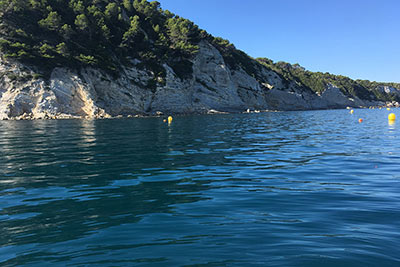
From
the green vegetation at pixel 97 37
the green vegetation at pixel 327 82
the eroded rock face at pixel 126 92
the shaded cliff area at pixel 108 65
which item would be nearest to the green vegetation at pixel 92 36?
the green vegetation at pixel 97 37

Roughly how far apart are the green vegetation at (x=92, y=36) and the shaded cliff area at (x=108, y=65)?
6.6 inches

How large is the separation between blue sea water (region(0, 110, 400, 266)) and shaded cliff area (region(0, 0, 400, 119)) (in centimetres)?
4048

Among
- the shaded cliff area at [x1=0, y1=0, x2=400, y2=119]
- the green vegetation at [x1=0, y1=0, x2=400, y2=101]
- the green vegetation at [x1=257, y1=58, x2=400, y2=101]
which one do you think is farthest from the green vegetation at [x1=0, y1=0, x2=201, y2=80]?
the green vegetation at [x1=257, y1=58, x2=400, y2=101]

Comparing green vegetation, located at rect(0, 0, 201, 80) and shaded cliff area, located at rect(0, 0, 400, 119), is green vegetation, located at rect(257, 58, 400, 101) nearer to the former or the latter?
shaded cliff area, located at rect(0, 0, 400, 119)

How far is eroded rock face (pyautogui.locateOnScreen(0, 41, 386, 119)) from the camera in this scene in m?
44.9

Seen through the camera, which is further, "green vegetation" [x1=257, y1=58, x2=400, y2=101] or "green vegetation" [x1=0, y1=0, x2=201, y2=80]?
"green vegetation" [x1=257, y1=58, x2=400, y2=101]

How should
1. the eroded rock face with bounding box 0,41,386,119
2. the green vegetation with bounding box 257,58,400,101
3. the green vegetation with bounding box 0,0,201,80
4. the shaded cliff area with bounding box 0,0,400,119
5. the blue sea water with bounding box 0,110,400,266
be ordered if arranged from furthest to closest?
1. the green vegetation with bounding box 257,58,400,101
2. the green vegetation with bounding box 0,0,201,80
3. the shaded cliff area with bounding box 0,0,400,119
4. the eroded rock face with bounding box 0,41,386,119
5. the blue sea water with bounding box 0,110,400,266

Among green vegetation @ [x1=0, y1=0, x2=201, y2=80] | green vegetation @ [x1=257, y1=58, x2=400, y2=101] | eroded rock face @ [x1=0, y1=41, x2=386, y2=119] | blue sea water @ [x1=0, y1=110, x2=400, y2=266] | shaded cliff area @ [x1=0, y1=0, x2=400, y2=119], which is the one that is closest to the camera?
blue sea water @ [x1=0, y1=110, x2=400, y2=266]

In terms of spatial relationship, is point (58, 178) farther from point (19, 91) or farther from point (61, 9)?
point (61, 9)

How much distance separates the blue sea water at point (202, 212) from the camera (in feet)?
12.8

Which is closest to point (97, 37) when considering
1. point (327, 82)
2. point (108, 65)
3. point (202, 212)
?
point (108, 65)

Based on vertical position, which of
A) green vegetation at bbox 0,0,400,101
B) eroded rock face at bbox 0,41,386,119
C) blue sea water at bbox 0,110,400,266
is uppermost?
A: green vegetation at bbox 0,0,400,101

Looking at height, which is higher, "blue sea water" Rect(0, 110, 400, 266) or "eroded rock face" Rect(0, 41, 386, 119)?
"eroded rock face" Rect(0, 41, 386, 119)

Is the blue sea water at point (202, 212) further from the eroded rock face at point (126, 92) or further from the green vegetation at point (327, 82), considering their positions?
the green vegetation at point (327, 82)
